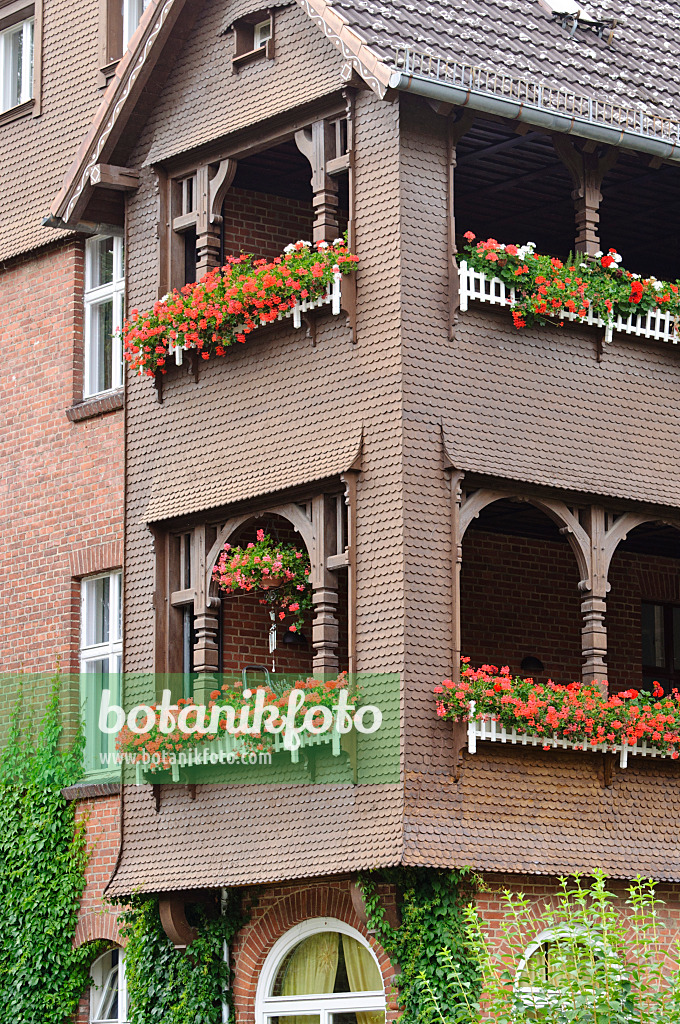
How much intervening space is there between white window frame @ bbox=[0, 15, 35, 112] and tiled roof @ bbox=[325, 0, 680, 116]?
6.80m

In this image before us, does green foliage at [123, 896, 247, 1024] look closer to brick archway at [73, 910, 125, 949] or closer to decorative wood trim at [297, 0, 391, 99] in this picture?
brick archway at [73, 910, 125, 949]

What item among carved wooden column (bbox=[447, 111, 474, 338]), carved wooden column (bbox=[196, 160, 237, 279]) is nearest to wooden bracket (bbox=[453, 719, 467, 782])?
carved wooden column (bbox=[447, 111, 474, 338])

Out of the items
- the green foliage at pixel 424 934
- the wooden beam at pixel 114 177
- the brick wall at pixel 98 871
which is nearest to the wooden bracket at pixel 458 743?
the green foliage at pixel 424 934

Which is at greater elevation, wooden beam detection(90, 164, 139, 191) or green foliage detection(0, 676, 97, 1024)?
wooden beam detection(90, 164, 139, 191)

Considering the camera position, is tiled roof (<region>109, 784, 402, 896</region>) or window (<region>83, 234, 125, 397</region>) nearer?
tiled roof (<region>109, 784, 402, 896</region>)

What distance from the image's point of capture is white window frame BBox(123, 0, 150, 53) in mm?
21359

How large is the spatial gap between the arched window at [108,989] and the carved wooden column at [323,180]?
713 centimetres

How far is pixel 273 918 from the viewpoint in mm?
16688

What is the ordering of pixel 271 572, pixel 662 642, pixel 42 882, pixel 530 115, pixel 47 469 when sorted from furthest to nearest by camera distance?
pixel 662 642, pixel 47 469, pixel 42 882, pixel 271 572, pixel 530 115

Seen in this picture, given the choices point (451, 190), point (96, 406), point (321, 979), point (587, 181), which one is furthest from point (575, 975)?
point (96, 406)

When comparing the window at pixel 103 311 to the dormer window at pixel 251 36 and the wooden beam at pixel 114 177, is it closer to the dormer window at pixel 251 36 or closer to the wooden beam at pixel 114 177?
the wooden beam at pixel 114 177

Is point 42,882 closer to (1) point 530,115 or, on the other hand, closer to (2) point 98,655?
(2) point 98,655

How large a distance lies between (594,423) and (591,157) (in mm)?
2293

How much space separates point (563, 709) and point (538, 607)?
4.44m
